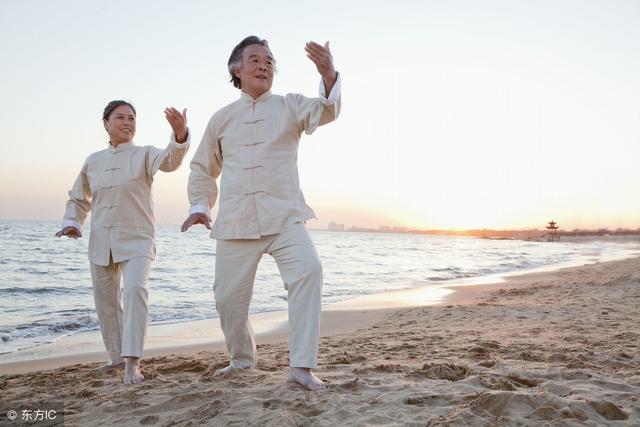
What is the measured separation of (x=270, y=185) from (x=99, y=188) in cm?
160

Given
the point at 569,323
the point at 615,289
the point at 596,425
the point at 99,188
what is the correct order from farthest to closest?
the point at 615,289 < the point at 569,323 < the point at 99,188 < the point at 596,425

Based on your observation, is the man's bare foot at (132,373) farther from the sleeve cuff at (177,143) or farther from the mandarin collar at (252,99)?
the mandarin collar at (252,99)

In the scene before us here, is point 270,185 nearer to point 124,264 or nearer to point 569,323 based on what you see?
point 124,264

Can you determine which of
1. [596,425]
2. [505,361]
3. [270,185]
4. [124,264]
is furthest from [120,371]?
[596,425]

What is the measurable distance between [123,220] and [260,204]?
4.23ft

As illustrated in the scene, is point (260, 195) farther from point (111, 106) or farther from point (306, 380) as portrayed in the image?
point (111, 106)

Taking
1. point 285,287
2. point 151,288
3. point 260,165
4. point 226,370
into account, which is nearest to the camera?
point 285,287

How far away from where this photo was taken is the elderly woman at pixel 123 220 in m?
3.62

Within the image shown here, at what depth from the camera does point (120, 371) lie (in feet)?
12.7

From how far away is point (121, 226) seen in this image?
12.5ft

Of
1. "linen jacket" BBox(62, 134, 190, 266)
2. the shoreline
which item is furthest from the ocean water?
"linen jacket" BBox(62, 134, 190, 266)

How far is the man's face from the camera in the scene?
3332mm

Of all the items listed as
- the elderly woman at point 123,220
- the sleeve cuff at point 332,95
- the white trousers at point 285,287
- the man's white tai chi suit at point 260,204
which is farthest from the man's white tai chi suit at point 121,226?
the sleeve cuff at point 332,95

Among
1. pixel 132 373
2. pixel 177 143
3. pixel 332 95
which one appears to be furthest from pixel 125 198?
pixel 332 95
